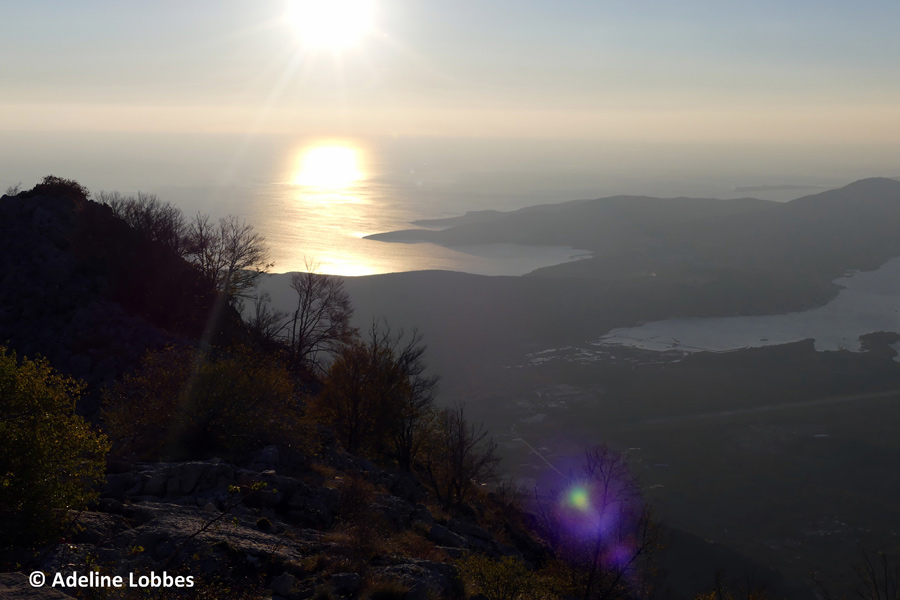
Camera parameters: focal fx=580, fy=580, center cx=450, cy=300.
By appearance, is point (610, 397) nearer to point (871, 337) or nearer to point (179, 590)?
point (871, 337)

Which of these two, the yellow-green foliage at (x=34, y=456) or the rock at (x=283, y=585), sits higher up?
the yellow-green foliage at (x=34, y=456)

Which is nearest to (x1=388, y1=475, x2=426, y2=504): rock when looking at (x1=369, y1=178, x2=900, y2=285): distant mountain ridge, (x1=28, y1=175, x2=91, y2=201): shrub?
(x1=28, y1=175, x2=91, y2=201): shrub

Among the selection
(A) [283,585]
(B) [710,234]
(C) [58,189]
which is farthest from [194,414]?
(B) [710,234]

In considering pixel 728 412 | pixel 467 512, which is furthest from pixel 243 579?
pixel 728 412

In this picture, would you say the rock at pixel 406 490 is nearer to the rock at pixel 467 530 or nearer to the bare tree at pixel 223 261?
the rock at pixel 467 530

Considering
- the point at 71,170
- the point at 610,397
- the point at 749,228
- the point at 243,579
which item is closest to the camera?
the point at 243,579

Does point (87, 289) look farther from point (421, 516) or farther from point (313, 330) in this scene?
point (421, 516)

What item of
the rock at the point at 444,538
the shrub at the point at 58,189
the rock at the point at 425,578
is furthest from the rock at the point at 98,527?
the shrub at the point at 58,189
